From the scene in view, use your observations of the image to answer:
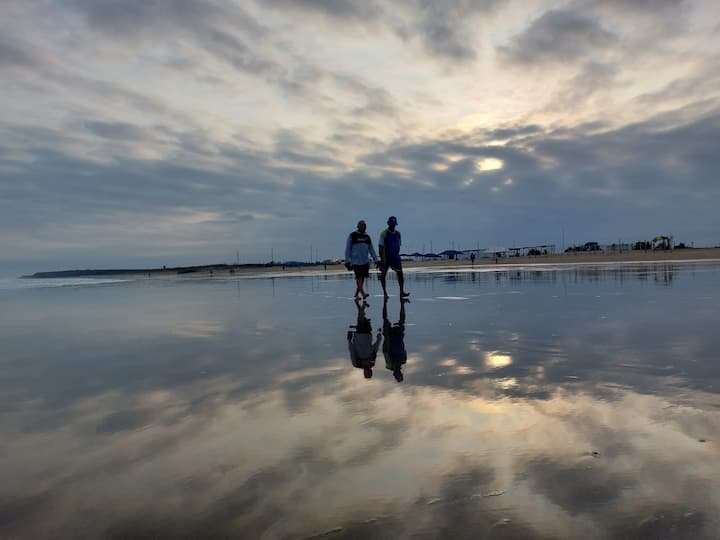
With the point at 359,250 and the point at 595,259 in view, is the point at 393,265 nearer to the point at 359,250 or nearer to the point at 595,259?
the point at 359,250

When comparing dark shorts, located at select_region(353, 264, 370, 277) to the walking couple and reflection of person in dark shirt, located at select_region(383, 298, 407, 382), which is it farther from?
reflection of person in dark shirt, located at select_region(383, 298, 407, 382)

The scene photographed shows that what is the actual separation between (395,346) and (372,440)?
3.60m

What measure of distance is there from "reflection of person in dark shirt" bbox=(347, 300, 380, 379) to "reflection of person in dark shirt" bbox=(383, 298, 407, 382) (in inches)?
6.0

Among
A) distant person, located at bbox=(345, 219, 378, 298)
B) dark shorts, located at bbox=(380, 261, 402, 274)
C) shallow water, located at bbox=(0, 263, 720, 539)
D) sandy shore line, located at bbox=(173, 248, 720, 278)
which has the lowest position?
shallow water, located at bbox=(0, 263, 720, 539)

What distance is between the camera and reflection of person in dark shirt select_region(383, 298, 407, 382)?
5.45 metres

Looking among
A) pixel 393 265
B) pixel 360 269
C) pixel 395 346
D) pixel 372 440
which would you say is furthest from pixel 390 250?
pixel 372 440

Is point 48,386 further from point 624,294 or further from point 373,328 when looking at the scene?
point 624,294

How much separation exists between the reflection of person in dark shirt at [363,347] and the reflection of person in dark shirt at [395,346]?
0.15 metres

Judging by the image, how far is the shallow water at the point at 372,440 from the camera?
2.29 metres

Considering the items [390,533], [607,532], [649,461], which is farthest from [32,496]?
[649,461]

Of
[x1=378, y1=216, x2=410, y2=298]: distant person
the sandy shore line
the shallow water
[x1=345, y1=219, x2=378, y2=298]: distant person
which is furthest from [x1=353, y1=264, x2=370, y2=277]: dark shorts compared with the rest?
the sandy shore line

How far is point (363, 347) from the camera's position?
6.79m

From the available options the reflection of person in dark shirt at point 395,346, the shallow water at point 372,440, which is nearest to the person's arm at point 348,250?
the reflection of person in dark shirt at point 395,346

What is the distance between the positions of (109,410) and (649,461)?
13.0 ft
